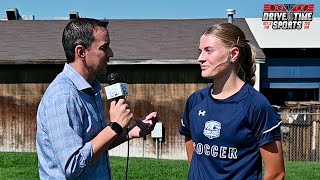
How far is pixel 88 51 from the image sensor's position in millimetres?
3053

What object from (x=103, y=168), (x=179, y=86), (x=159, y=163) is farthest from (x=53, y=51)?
(x=103, y=168)

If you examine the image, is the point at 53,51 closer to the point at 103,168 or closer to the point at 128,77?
the point at 128,77

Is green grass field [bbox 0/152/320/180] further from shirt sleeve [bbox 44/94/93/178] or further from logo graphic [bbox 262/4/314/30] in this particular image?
logo graphic [bbox 262/4/314/30]

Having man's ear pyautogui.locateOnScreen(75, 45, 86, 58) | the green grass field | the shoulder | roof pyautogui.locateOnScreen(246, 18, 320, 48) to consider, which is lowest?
the green grass field

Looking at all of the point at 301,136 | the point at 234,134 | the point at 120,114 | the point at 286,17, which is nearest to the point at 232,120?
the point at 234,134

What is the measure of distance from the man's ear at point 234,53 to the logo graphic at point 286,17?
803 inches

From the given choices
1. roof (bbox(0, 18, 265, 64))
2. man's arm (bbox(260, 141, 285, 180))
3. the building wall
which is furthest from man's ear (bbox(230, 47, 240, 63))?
the building wall

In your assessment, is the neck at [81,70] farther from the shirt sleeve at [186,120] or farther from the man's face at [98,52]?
the shirt sleeve at [186,120]

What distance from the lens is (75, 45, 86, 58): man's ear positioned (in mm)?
3039

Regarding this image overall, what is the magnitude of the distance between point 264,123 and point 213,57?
481 mm

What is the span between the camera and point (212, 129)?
3162 millimetres

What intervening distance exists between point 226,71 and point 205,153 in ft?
1.63

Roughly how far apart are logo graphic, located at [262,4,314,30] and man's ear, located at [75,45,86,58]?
2071cm

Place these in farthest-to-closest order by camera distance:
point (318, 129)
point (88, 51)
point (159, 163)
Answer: point (318, 129) < point (159, 163) < point (88, 51)
